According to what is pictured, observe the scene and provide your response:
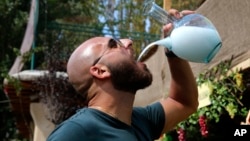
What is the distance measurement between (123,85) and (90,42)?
0.78 feet

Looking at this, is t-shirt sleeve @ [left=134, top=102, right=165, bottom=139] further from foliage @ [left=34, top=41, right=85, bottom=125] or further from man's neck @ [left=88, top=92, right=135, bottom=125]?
foliage @ [left=34, top=41, right=85, bottom=125]

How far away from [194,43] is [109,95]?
0.41 metres

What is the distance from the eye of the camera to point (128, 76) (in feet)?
6.82

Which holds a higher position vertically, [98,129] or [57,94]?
[98,129]

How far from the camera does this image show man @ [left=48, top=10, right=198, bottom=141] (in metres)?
1.99

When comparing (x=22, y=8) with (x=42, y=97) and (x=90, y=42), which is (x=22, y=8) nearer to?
(x=42, y=97)

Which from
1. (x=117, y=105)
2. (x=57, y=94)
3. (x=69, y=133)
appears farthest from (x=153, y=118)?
(x=57, y=94)

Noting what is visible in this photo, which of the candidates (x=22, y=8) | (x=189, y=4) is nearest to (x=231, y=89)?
(x=189, y=4)

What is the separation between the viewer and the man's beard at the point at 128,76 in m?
2.08

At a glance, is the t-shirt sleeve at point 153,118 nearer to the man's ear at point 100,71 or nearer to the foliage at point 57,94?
the man's ear at point 100,71

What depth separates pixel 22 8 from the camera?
1633cm

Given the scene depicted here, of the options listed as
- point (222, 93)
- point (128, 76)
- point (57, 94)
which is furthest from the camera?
point (57, 94)

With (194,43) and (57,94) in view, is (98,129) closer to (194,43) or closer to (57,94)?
(194,43)

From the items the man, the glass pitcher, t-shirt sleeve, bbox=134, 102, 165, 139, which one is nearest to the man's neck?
the man
